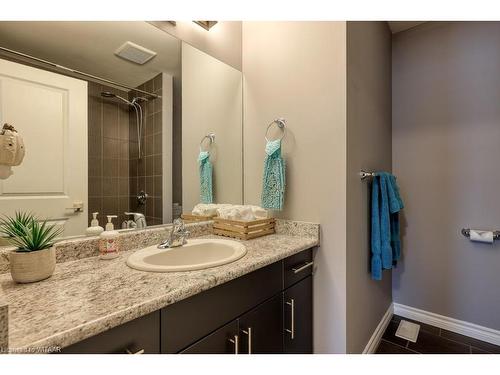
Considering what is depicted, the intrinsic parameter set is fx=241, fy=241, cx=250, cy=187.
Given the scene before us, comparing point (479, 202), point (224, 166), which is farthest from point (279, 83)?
point (479, 202)

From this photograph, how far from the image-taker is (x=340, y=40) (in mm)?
1208

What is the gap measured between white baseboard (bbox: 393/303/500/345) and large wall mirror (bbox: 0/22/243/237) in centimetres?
182

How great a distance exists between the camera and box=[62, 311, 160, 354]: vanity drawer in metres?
0.53

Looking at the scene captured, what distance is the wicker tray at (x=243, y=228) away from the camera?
4.21 feet

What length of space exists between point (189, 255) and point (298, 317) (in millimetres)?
620

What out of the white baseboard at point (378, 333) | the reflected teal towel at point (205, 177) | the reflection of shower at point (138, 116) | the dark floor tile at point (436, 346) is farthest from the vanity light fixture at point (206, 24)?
the dark floor tile at point (436, 346)

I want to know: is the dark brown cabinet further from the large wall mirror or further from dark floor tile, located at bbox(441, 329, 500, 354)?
dark floor tile, located at bbox(441, 329, 500, 354)

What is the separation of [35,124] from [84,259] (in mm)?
538

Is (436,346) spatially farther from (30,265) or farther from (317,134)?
(30,265)

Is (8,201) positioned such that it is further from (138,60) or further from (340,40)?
(340,40)

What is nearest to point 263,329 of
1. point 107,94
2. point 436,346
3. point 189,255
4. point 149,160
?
point 189,255

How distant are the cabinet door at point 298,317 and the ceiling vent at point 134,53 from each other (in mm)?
1321

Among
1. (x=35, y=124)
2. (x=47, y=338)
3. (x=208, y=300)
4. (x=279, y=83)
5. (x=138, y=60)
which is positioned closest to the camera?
(x=47, y=338)
